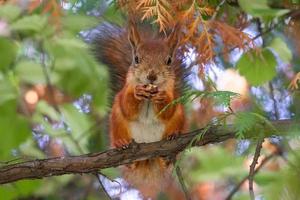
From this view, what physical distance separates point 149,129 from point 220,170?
8.3 inches

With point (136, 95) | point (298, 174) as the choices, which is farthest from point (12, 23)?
point (298, 174)

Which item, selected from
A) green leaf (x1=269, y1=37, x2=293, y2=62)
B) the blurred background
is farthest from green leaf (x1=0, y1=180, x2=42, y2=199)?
green leaf (x1=269, y1=37, x2=293, y2=62)

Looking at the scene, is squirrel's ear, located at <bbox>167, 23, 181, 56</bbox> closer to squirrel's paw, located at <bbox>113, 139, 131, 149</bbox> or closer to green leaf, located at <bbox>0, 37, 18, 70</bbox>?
squirrel's paw, located at <bbox>113, 139, 131, 149</bbox>

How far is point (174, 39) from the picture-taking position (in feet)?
4.34

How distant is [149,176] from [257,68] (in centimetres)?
40

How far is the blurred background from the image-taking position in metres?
1.12

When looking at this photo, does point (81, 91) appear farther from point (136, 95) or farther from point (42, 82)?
point (136, 95)

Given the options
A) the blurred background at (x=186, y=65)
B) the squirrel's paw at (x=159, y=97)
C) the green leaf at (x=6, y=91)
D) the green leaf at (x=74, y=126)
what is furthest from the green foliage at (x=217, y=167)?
the green leaf at (x=6, y=91)

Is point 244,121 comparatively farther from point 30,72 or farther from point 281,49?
point 30,72

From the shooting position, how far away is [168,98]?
1494 millimetres

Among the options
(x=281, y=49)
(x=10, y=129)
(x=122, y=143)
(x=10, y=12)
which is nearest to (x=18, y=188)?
(x=10, y=129)

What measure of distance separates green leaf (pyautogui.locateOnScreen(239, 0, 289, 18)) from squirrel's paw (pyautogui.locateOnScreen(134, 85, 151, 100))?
344 mm

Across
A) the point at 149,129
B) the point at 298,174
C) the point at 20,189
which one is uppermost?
the point at 298,174

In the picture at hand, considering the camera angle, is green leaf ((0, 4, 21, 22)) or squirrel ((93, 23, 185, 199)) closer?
squirrel ((93, 23, 185, 199))
